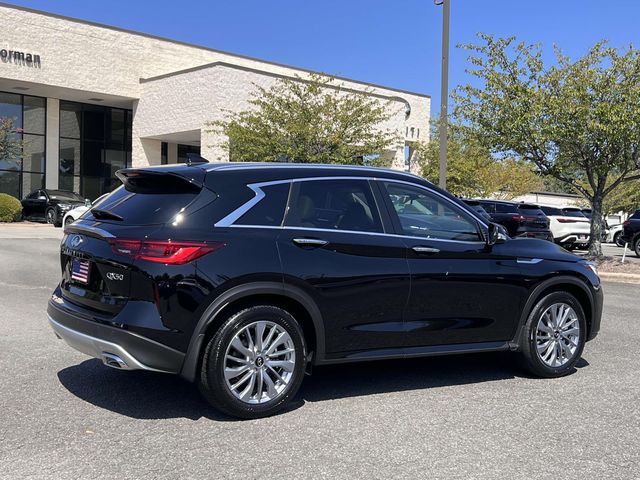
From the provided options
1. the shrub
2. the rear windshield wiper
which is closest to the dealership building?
the shrub

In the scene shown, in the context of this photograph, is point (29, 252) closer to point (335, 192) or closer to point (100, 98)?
point (335, 192)

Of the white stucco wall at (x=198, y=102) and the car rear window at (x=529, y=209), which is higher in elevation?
the white stucco wall at (x=198, y=102)

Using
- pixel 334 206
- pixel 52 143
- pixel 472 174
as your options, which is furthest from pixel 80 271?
pixel 52 143

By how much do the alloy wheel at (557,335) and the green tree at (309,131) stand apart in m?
13.8

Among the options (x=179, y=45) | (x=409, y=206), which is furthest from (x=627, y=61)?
(x=179, y=45)

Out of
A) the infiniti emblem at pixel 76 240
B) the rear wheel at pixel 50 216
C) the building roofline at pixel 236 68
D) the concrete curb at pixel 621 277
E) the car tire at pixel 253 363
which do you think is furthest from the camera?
the rear wheel at pixel 50 216

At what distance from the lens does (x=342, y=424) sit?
4312 millimetres

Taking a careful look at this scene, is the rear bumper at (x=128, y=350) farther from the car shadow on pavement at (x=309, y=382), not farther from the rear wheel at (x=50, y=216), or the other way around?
the rear wheel at (x=50, y=216)

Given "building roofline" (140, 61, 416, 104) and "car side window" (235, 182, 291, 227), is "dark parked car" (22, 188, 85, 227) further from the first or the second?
"car side window" (235, 182, 291, 227)

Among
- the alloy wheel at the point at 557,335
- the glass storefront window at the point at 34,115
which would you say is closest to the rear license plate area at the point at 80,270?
the alloy wheel at the point at 557,335

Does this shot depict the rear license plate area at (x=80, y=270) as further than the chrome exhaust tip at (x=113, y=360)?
Yes

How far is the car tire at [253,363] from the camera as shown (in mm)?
4203

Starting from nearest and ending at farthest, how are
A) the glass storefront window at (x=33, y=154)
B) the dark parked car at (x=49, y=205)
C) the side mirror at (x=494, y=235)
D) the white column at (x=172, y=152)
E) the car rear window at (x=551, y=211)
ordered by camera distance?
1. the side mirror at (x=494, y=235)
2. the car rear window at (x=551, y=211)
3. the dark parked car at (x=49, y=205)
4. the glass storefront window at (x=33, y=154)
5. the white column at (x=172, y=152)

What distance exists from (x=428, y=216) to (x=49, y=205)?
25.0 m
